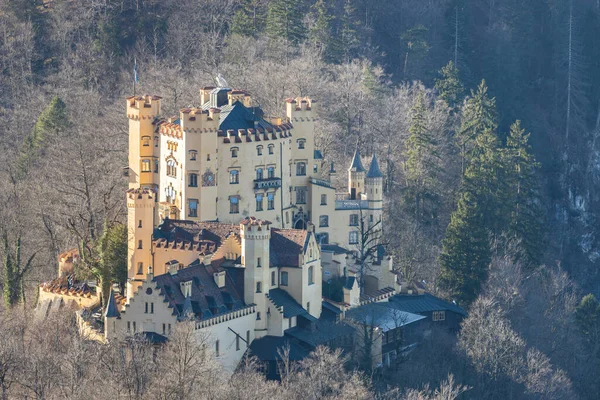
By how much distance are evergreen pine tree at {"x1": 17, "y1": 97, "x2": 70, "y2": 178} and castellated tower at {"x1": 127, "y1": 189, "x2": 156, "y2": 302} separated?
27653mm

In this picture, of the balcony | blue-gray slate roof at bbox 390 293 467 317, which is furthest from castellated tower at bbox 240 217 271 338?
blue-gray slate roof at bbox 390 293 467 317

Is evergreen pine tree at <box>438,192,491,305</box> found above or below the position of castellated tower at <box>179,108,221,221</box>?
below

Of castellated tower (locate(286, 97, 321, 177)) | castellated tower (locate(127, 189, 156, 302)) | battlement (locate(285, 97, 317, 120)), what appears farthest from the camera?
battlement (locate(285, 97, 317, 120))

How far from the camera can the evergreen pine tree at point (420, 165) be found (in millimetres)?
150000

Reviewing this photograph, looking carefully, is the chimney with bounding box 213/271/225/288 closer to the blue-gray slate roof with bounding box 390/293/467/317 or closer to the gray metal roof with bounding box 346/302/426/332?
the gray metal roof with bounding box 346/302/426/332

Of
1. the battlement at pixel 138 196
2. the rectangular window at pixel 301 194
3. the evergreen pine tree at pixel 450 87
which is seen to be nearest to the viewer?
the battlement at pixel 138 196

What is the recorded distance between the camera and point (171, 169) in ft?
412

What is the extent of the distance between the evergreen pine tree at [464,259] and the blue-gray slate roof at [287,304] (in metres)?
18.5

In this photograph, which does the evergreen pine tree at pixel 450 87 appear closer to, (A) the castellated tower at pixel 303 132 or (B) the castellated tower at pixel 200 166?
(A) the castellated tower at pixel 303 132

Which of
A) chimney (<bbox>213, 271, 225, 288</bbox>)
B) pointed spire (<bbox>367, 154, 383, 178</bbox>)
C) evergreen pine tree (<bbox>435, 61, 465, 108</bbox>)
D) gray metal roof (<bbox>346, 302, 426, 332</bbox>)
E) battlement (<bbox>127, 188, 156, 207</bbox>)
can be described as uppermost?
evergreen pine tree (<bbox>435, 61, 465, 108</bbox>)

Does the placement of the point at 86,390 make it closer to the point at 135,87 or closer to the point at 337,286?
the point at 337,286

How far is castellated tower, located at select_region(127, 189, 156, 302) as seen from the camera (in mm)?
117438

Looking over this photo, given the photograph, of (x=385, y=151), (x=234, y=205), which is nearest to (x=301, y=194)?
(x=234, y=205)

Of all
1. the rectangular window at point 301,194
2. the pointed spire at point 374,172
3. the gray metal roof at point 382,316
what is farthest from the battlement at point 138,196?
the pointed spire at point 374,172
